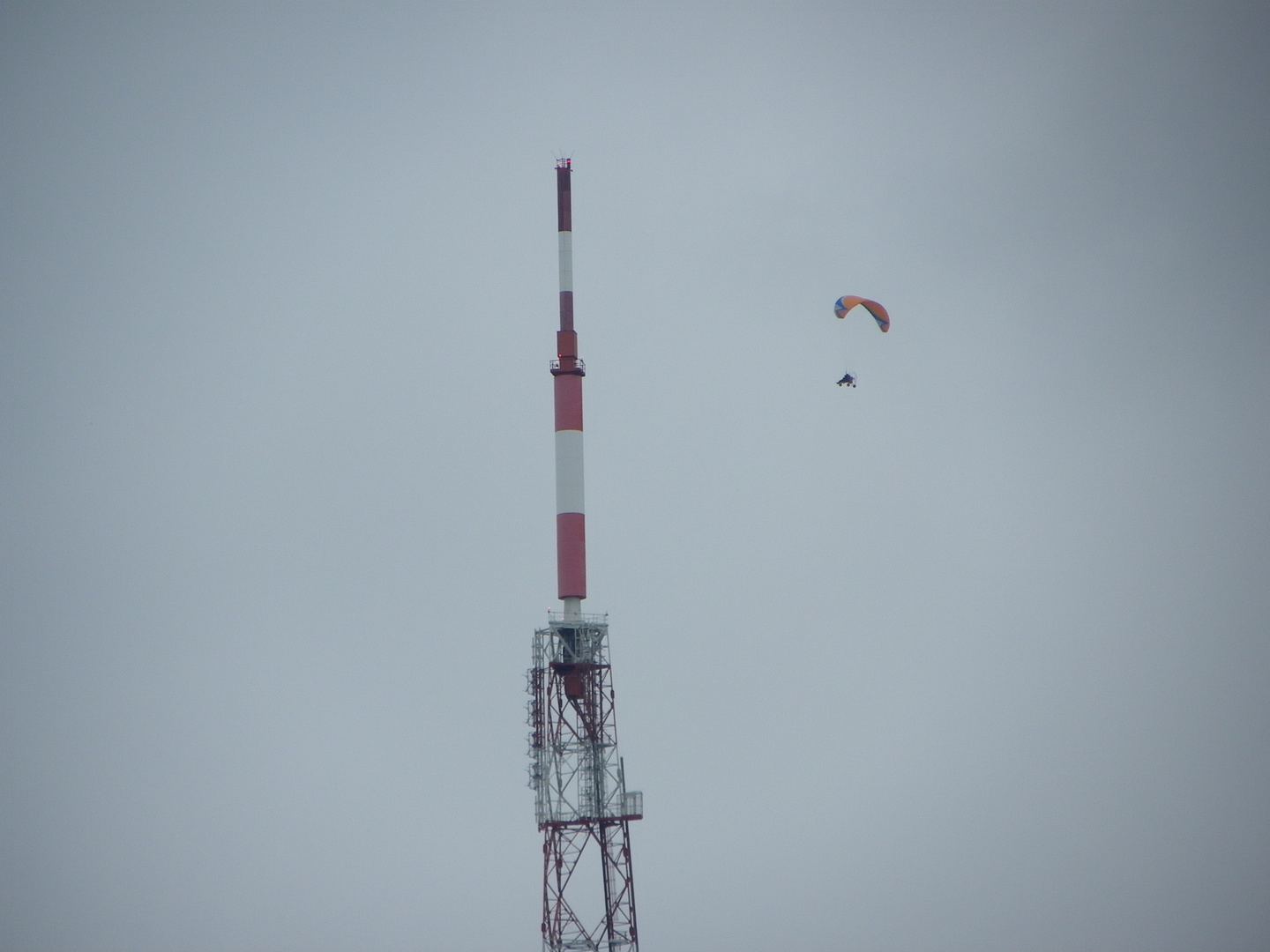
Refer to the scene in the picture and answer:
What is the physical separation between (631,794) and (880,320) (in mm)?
25376

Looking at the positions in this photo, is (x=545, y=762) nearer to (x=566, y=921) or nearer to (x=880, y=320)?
(x=566, y=921)

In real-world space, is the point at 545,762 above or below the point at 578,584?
below

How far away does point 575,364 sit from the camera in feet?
264

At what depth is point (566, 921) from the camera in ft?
250

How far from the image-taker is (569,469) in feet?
260

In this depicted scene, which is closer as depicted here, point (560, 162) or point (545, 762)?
point (545, 762)

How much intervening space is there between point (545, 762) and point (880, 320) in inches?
1035

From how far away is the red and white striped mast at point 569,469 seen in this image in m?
78.3

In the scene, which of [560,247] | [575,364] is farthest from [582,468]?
[560,247]

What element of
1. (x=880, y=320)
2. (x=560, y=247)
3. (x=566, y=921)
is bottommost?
(x=566, y=921)

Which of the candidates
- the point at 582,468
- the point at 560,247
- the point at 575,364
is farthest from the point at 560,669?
the point at 560,247

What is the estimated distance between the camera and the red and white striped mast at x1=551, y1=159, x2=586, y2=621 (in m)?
78.3

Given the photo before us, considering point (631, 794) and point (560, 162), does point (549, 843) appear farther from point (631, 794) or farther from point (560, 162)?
point (560, 162)

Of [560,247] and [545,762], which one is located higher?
[560,247]
